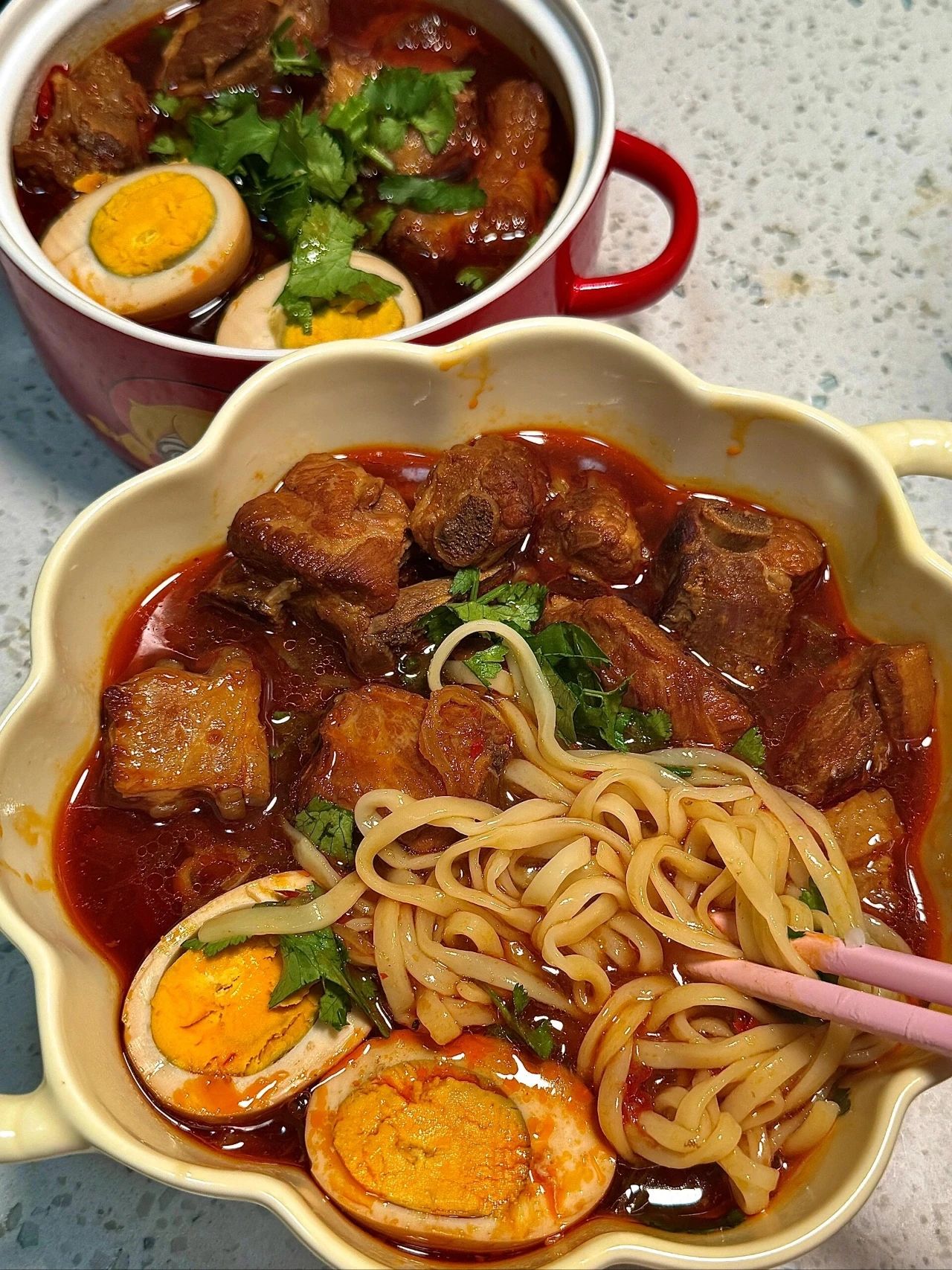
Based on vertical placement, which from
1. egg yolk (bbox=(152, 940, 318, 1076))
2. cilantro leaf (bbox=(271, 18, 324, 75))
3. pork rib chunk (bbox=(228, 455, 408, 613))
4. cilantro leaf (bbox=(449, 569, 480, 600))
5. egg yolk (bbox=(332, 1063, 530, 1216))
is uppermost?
cilantro leaf (bbox=(271, 18, 324, 75))

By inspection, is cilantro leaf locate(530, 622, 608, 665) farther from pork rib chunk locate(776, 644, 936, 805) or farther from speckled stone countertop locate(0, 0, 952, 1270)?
speckled stone countertop locate(0, 0, 952, 1270)

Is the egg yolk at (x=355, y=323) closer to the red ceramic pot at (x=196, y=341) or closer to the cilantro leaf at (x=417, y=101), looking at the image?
the red ceramic pot at (x=196, y=341)

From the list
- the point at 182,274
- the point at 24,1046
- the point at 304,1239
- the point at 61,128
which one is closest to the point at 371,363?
the point at 182,274

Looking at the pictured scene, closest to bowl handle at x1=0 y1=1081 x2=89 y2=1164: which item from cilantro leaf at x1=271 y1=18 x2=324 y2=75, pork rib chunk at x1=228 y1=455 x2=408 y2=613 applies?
pork rib chunk at x1=228 y1=455 x2=408 y2=613

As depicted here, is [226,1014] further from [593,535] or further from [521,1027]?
[593,535]

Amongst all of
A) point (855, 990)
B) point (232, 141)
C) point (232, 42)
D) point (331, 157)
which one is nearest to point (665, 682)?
point (855, 990)

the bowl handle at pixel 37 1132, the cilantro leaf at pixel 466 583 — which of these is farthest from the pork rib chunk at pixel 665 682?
the bowl handle at pixel 37 1132

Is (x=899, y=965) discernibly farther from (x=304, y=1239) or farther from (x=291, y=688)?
(x=291, y=688)
